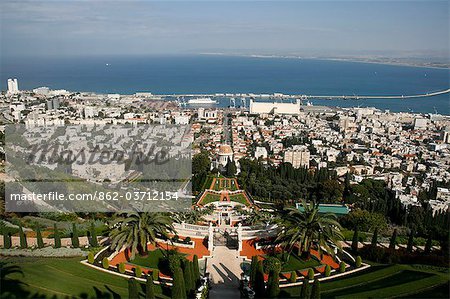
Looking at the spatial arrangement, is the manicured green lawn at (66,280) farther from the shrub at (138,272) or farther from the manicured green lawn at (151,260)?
the manicured green lawn at (151,260)

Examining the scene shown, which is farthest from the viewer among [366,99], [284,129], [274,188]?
[366,99]

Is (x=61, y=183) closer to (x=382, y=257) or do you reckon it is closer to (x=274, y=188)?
(x=274, y=188)

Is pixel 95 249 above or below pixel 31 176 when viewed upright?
below

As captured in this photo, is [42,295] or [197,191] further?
[197,191]

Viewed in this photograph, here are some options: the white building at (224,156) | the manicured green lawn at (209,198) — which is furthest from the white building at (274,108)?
the manicured green lawn at (209,198)

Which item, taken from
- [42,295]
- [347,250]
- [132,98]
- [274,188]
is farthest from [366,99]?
[42,295]

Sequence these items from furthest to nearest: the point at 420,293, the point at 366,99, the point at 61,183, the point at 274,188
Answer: the point at 366,99, the point at 274,188, the point at 61,183, the point at 420,293

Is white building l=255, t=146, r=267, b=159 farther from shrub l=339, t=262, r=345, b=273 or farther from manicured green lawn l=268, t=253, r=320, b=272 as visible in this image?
shrub l=339, t=262, r=345, b=273
